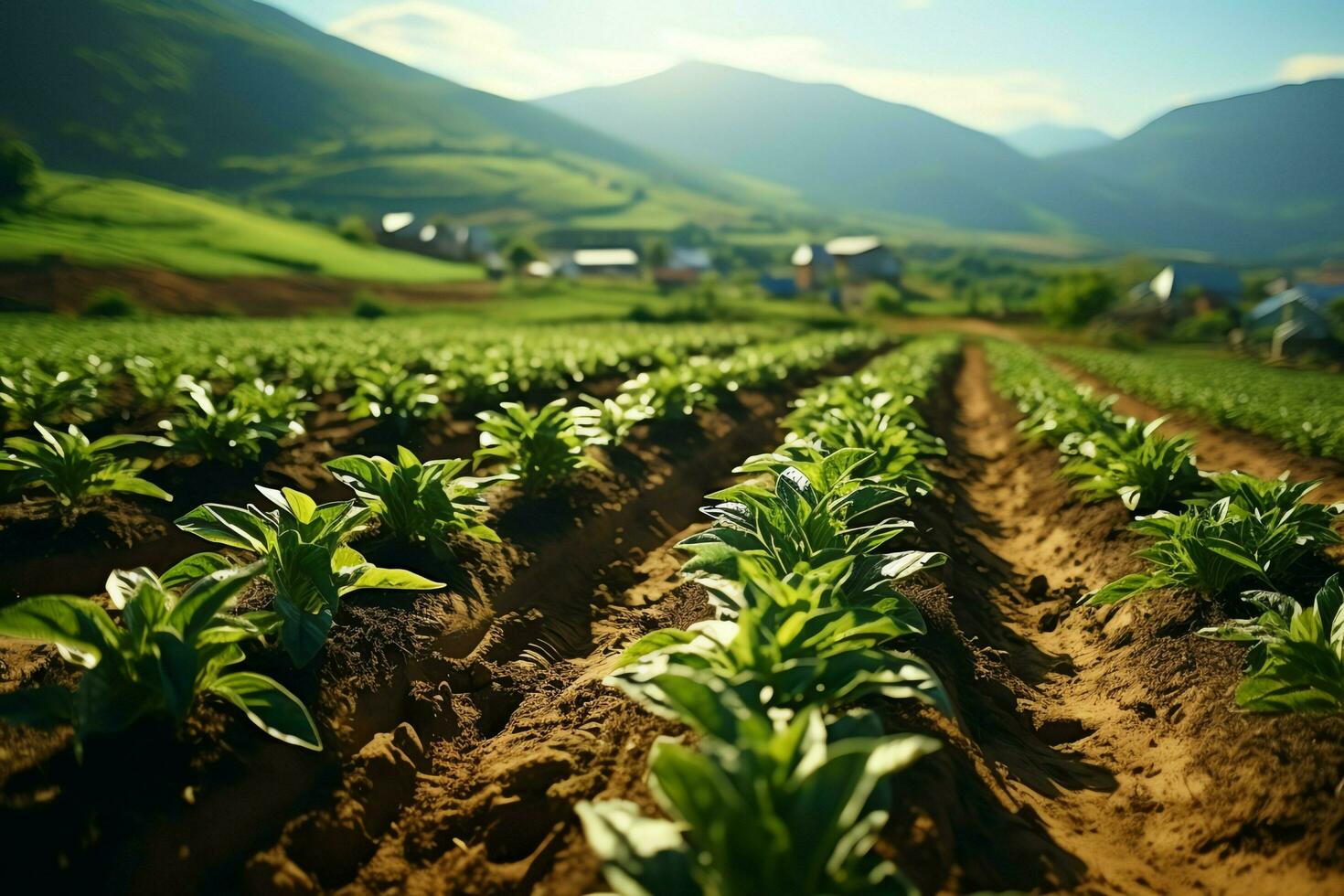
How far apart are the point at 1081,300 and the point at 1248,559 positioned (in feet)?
226

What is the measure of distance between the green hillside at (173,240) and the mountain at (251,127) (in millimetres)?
32099

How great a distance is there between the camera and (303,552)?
10.4 ft

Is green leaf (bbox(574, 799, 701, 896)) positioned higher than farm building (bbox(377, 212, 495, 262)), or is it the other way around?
farm building (bbox(377, 212, 495, 262))

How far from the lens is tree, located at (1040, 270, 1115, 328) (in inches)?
2448

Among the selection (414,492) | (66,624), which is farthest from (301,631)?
(414,492)

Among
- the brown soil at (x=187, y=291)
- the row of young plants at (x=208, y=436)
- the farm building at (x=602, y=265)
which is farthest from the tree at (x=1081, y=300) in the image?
the row of young plants at (x=208, y=436)

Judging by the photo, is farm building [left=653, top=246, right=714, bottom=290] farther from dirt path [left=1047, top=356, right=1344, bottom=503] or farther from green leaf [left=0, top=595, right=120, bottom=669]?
green leaf [left=0, top=595, right=120, bottom=669]

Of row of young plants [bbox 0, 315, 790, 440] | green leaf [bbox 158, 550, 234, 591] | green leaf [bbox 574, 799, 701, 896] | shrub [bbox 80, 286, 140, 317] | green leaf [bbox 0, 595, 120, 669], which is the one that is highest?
green leaf [bbox 0, 595, 120, 669]

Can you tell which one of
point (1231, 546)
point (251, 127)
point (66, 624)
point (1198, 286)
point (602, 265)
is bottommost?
point (66, 624)

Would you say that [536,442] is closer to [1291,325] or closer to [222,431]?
[222,431]

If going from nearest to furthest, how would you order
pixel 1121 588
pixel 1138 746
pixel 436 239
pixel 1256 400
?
pixel 1138 746 → pixel 1121 588 → pixel 1256 400 → pixel 436 239

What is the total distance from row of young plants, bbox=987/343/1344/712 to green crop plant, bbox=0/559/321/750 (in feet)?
12.0

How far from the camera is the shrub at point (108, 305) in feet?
102

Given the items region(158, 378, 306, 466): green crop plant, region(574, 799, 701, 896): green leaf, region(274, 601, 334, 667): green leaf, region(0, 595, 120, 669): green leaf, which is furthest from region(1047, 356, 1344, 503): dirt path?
region(158, 378, 306, 466): green crop plant
